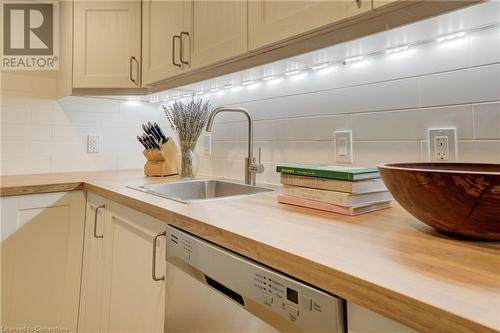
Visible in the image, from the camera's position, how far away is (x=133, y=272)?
3.48 ft

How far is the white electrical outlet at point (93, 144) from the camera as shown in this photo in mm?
2029

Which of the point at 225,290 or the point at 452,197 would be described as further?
the point at 225,290

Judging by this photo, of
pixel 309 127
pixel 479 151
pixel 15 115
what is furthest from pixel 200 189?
pixel 15 115

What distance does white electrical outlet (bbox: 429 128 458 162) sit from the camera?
86 cm

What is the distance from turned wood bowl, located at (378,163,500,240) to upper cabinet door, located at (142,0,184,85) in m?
1.09

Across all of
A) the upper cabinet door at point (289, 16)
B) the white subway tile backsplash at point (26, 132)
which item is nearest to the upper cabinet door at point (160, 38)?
the upper cabinet door at point (289, 16)

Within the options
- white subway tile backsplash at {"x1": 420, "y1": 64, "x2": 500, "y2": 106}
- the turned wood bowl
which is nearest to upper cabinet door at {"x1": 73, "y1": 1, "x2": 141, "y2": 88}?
white subway tile backsplash at {"x1": 420, "y1": 64, "x2": 500, "y2": 106}

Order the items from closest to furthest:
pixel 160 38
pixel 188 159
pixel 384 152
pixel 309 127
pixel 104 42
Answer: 1. pixel 384 152
2. pixel 309 127
3. pixel 160 38
4. pixel 188 159
5. pixel 104 42

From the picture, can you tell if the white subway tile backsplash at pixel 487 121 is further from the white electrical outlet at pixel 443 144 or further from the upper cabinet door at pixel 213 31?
the upper cabinet door at pixel 213 31

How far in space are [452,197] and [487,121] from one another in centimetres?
46

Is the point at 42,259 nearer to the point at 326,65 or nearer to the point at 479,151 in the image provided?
the point at 326,65

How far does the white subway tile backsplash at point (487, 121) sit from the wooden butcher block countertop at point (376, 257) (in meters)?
0.30

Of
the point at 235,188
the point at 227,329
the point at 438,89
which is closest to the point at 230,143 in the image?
the point at 235,188

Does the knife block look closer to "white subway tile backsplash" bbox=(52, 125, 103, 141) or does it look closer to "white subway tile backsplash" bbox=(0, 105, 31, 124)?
"white subway tile backsplash" bbox=(52, 125, 103, 141)
